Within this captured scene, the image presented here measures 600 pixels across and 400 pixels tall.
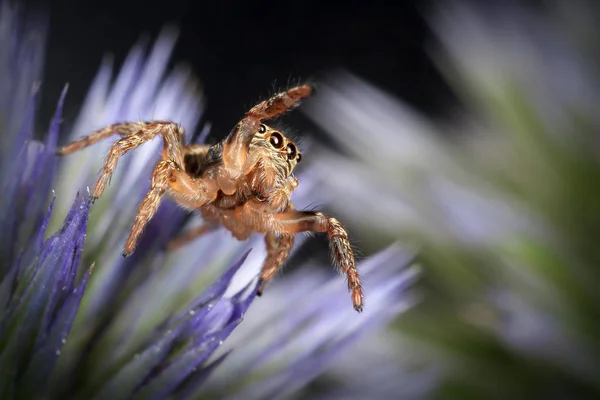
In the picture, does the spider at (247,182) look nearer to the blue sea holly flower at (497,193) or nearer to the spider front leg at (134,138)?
the spider front leg at (134,138)

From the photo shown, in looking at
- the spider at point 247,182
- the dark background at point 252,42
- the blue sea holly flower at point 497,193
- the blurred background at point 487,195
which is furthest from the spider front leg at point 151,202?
the dark background at point 252,42

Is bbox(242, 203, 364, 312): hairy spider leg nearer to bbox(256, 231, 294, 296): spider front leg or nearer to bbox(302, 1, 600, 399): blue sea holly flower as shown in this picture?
bbox(256, 231, 294, 296): spider front leg

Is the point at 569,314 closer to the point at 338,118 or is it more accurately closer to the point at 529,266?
the point at 529,266

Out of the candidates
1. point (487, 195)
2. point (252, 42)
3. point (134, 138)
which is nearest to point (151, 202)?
point (134, 138)

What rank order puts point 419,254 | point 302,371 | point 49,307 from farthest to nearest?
point 419,254 < point 302,371 < point 49,307

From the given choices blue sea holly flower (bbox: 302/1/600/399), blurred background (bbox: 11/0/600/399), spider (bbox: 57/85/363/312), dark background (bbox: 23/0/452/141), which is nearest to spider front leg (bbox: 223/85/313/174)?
spider (bbox: 57/85/363/312)

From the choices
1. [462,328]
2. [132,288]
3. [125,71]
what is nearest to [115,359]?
[132,288]
